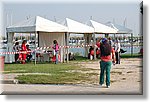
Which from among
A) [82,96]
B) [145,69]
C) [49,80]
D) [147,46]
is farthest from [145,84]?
[49,80]

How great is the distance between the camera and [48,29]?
17328mm

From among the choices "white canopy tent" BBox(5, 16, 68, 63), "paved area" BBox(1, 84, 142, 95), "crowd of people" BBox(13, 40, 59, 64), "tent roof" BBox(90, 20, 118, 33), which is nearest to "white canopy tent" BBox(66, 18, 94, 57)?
"tent roof" BBox(90, 20, 118, 33)

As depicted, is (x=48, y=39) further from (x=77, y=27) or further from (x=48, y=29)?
(x=77, y=27)

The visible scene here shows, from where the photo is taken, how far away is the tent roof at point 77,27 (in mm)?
18784

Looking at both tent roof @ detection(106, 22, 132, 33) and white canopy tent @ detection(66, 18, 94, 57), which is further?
tent roof @ detection(106, 22, 132, 33)

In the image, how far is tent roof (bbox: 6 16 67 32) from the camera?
1688cm

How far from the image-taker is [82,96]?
8.06 meters

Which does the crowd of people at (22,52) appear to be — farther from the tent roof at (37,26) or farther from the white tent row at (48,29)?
the tent roof at (37,26)

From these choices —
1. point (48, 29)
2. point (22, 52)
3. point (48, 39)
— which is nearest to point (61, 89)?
A: point (48, 29)

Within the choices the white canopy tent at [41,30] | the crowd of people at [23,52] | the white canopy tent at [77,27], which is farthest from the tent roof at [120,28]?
the crowd of people at [23,52]

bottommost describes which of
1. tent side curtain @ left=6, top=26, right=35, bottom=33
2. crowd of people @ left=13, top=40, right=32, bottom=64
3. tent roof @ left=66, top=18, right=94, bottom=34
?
crowd of people @ left=13, top=40, right=32, bottom=64

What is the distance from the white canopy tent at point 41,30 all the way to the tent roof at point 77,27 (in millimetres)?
566

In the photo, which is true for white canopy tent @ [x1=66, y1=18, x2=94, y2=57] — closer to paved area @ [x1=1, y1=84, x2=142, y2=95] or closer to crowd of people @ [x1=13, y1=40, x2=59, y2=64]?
crowd of people @ [x1=13, y1=40, x2=59, y2=64]

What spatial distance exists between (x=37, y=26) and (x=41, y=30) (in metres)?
0.29
